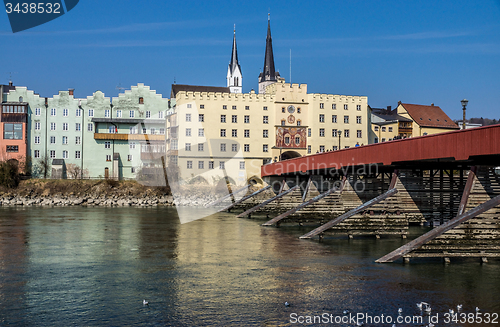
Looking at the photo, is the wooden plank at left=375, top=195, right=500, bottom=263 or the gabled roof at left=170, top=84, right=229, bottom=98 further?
the gabled roof at left=170, top=84, right=229, bottom=98

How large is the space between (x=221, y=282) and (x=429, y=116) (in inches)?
3357

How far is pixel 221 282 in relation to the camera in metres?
16.4

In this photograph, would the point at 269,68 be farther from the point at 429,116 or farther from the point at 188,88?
the point at 429,116

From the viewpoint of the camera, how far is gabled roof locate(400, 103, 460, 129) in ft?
300

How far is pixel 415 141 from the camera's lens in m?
25.5

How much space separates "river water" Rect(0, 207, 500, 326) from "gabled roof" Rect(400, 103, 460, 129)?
69553 mm

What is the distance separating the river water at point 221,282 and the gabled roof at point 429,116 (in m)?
69.6

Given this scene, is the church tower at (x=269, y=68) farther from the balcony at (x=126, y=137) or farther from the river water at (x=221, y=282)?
the river water at (x=221, y=282)

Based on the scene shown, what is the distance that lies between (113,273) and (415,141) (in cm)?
1580

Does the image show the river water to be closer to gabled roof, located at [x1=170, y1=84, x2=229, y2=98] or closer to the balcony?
the balcony

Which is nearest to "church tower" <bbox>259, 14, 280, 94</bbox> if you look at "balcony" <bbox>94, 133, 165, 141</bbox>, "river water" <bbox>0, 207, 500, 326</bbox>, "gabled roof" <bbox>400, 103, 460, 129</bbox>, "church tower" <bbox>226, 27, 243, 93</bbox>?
"church tower" <bbox>226, 27, 243, 93</bbox>

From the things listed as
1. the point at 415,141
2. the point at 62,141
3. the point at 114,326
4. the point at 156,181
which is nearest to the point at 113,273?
the point at 114,326

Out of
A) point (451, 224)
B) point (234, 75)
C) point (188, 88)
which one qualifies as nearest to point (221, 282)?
point (451, 224)

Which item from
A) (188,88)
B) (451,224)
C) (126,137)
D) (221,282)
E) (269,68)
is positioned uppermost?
(269,68)
